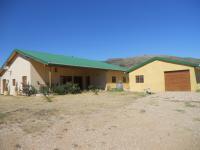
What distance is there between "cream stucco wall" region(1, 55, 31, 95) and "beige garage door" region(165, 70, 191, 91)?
14.2 metres

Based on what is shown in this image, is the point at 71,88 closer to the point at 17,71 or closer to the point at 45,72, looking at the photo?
the point at 45,72

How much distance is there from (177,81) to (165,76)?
129 centimetres

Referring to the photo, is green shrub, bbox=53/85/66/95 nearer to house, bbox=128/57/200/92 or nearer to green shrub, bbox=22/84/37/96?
green shrub, bbox=22/84/37/96

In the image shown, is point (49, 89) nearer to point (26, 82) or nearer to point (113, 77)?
point (26, 82)

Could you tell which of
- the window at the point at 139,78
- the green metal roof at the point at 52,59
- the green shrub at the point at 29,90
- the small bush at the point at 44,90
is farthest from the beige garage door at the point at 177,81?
the green shrub at the point at 29,90

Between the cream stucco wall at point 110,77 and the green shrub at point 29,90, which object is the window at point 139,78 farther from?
the green shrub at point 29,90

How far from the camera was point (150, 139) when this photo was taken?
15.9ft

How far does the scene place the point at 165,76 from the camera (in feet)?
64.3

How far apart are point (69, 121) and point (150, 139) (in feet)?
9.53

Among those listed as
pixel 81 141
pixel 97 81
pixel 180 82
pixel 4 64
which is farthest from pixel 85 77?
pixel 81 141

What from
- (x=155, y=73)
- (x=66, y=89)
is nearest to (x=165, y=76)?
(x=155, y=73)

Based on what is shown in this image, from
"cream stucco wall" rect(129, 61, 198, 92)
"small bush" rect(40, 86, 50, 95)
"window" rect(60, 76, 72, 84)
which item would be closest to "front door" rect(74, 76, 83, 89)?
"window" rect(60, 76, 72, 84)

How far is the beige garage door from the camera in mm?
18312

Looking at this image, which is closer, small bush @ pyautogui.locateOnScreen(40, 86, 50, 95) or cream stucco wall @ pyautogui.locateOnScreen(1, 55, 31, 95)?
small bush @ pyautogui.locateOnScreen(40, 86, 50, 95)
